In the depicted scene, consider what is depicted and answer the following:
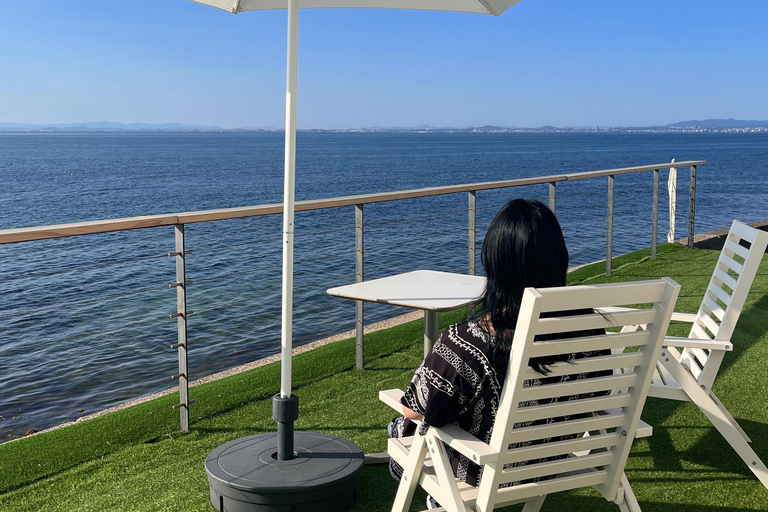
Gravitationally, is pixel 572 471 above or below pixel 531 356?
below

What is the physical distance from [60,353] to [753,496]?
1046 centimetres

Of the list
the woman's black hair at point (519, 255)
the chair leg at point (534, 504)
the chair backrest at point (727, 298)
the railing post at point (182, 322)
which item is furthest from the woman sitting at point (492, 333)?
the railing post at point (182, 322)

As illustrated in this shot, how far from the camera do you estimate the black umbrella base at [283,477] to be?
8.41 feet

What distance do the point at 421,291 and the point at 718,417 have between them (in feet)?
4.40

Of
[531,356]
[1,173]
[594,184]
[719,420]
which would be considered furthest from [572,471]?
[1,173]

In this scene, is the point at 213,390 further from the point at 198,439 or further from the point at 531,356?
the point at 531,356

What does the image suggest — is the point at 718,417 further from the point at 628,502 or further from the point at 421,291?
the point at 421,291

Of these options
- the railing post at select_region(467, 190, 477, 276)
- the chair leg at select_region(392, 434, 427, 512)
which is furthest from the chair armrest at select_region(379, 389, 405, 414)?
the railing post at select_region(467, 190, 477, 276)

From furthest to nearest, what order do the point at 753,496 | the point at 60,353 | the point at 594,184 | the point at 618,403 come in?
1. the point at 594,184
2. the point at 60,353
3. the point at 753,496
4. the point at 618,403

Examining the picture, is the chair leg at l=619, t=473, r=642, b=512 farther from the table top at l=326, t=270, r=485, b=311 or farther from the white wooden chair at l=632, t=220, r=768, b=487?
the table top at l=326, t=270, r=485, b=311

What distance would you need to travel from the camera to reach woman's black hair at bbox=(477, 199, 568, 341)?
190 centimetres

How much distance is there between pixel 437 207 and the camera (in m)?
39.4

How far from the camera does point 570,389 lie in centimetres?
199

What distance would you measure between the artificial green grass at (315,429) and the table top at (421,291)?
0.83 m
